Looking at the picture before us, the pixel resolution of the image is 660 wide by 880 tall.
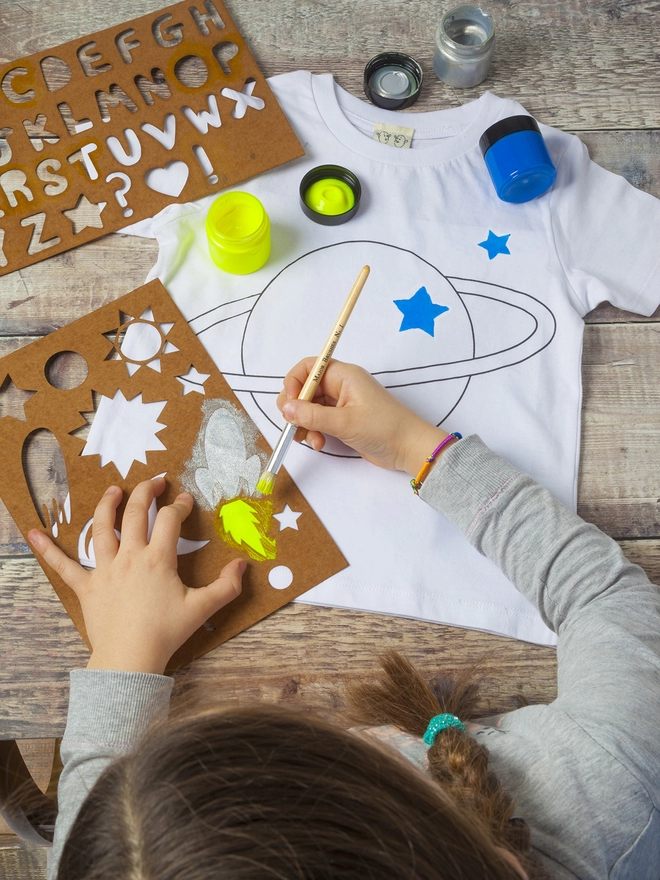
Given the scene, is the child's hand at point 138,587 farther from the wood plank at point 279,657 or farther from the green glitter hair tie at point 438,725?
the green glitter hair tie at point 438,725

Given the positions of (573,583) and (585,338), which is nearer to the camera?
A: (573,583)

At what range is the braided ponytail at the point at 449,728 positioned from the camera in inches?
18.9

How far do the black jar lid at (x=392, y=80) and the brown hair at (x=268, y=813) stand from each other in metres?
0.72

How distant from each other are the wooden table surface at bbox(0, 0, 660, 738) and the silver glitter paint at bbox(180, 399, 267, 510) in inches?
5.6

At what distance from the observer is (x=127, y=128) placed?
0.79 metres

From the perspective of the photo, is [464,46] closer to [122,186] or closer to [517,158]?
[517,158]

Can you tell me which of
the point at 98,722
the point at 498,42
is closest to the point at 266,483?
the point at 98,722

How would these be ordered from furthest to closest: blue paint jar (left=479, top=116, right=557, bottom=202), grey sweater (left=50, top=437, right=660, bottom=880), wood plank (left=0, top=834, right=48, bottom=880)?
1. wood plank (left=0, top=834, right=48, bottom=880)
2. blue paint jar (left=479, top=116, right=557, bottom=202)
3. grey sweater (left=50, top=437, right=660, bottom=880)

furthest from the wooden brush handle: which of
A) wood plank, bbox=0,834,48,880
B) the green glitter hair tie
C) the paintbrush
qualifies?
wood plank, bbox=0,834,48,880

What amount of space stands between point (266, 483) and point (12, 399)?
31 cm

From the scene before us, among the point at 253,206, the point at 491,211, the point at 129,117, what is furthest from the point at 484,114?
the point at 129,117

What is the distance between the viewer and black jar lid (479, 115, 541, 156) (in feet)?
2.48

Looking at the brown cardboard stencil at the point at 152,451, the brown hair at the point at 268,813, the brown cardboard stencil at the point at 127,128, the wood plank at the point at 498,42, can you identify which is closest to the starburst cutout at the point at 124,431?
the brown cardboard stencil at the point at 152,451

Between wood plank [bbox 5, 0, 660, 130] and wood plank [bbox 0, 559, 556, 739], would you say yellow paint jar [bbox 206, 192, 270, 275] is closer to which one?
wood plank [bbox 5, 0, 660, 130]
